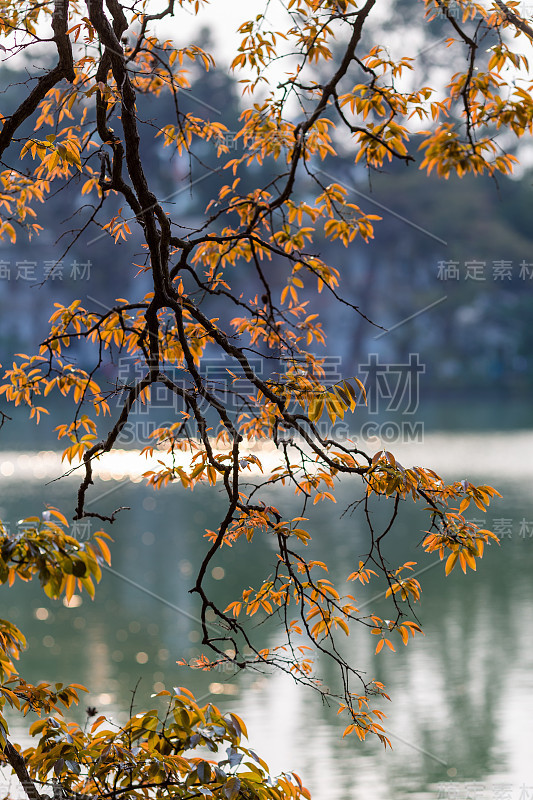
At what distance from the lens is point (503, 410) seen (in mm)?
17547

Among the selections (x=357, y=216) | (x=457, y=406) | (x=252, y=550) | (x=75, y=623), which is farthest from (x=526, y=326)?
(x=357, y=216)

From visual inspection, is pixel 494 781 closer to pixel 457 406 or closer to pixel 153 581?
pixel 153 581

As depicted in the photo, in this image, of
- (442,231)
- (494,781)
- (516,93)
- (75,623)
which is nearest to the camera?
(516,93)

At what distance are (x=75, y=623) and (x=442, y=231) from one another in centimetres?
1808

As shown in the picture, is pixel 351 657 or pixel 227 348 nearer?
pixel 227 348

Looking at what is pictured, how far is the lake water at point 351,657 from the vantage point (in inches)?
133

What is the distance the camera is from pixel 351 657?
4.40 metres

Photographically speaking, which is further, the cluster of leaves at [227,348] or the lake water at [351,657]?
the lake water at [351,657]

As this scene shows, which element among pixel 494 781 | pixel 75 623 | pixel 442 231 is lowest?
pixel 494 781

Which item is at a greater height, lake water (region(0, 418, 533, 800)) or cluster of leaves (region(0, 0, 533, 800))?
cluster of leaves (region(0, 0, 533, 800))

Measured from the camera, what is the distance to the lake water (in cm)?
337

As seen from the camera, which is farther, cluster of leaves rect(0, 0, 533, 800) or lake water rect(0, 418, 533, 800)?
lake water rect(0, 418, 533, 800)

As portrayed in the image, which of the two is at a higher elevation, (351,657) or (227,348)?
(227,348)

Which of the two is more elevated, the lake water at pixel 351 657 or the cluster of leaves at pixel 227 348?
the cluster of leaves at pixel 227 348
